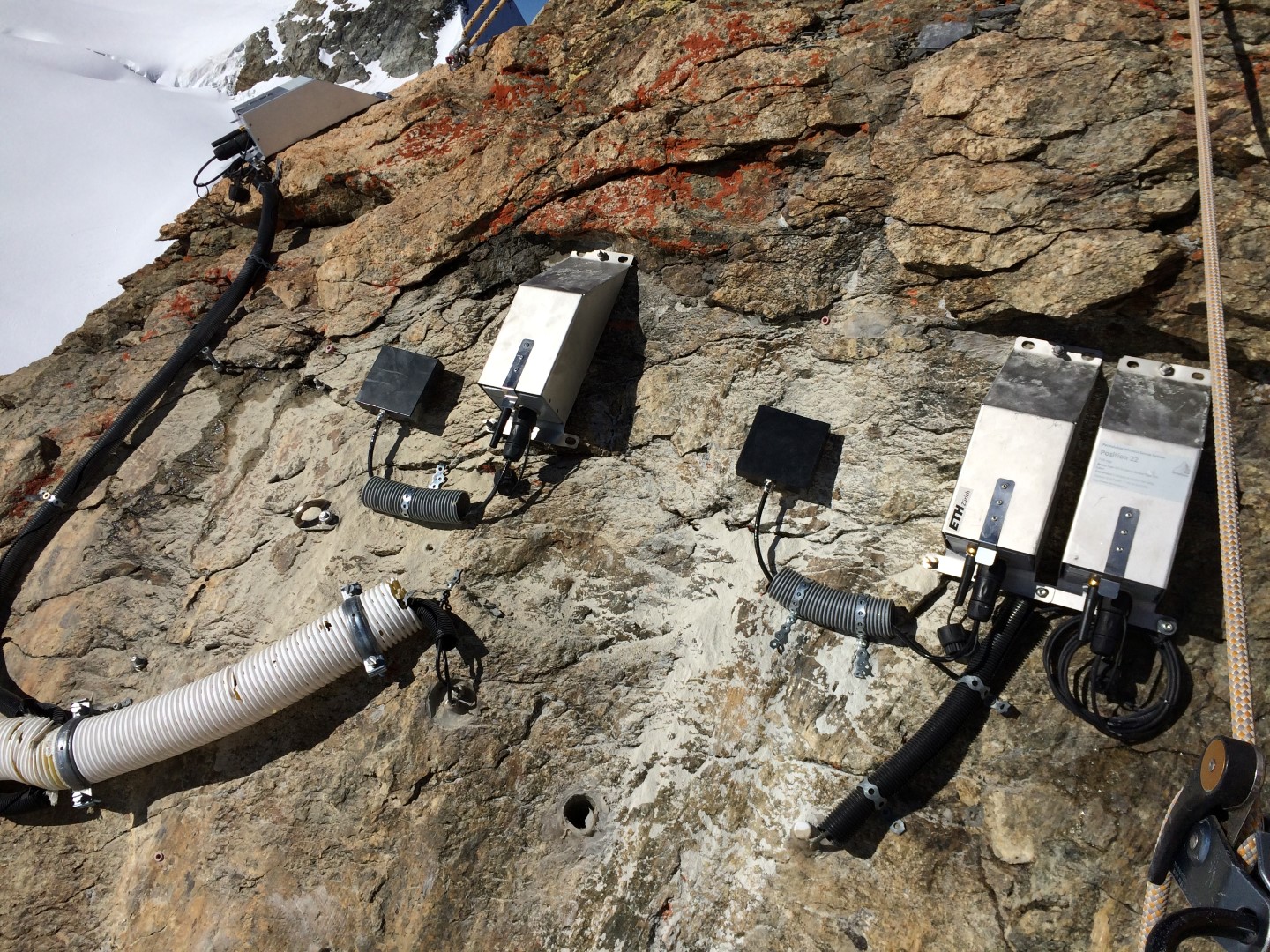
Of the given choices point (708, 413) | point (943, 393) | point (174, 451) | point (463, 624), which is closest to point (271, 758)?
point (463, 624)

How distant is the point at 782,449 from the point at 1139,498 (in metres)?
0.92

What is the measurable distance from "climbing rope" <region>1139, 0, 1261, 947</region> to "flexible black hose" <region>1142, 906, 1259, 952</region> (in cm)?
10

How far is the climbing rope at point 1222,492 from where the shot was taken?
1517 mm

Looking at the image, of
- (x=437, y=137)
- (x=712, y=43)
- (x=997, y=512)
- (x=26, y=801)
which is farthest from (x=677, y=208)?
(x=26, y=801)

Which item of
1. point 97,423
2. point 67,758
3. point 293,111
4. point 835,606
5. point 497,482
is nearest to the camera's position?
point 835,606

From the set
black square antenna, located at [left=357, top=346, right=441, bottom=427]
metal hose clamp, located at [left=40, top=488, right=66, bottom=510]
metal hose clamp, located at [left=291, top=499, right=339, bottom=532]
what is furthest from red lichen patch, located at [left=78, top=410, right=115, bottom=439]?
black square antenna, located at [left=357, top=346, right=441, bottom=427]

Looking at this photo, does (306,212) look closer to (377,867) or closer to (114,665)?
(114,665)

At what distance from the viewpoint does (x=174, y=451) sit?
337 cm

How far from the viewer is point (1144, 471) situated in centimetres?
198

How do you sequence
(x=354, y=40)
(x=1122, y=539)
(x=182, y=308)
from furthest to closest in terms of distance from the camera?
(x=354, y=40) < (x=182, y=308) < (x=1122, y=539)

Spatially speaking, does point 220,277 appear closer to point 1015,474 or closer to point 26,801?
point 26,801

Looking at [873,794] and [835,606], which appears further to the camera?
[835,606]

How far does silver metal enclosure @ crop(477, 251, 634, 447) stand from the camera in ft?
8.78

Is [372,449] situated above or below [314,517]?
above
